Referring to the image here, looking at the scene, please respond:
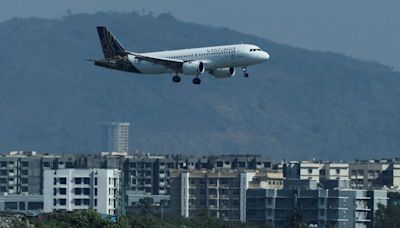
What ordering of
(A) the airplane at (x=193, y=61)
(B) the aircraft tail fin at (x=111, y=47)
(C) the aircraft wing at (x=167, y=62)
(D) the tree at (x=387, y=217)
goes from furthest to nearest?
(D) the tree at (x=387, y=217) < (B) the aircraft tail fin at (x=111, y=47) < (C) the aircraft wing at (x=167, y=62) < (A) the airplane at (x=193, y=61)

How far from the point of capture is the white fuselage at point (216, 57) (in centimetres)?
13350

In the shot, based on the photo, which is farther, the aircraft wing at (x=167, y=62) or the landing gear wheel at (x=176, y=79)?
the aircraft wing at (x=167, y=62)

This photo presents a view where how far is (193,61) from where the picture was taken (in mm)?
134875

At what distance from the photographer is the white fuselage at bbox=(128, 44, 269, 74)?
134 meters

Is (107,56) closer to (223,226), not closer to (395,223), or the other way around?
(223,226)

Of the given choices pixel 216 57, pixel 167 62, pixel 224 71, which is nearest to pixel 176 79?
pixel 167 62

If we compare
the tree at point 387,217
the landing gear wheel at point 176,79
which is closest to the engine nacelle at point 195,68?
the landing gear wheel at point 176,79

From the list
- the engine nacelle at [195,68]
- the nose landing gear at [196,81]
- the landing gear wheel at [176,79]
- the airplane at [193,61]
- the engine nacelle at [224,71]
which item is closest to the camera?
the nose landing gear at [196,81]

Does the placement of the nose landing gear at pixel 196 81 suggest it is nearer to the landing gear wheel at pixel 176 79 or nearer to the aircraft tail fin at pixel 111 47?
the landing gear wheel at pixel 176 79

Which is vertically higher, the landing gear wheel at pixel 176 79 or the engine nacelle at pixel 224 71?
the engine nacelle at pixel 224 71

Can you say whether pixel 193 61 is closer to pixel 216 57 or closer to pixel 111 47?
pixel 216 57

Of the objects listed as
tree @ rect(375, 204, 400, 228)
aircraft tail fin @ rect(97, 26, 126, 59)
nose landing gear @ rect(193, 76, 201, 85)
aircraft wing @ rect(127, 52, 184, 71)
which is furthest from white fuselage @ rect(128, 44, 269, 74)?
tree @ rect(375, 204, 400, 228)

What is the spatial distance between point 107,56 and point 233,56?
38.0 ft

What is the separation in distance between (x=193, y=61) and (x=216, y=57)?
1844mm
